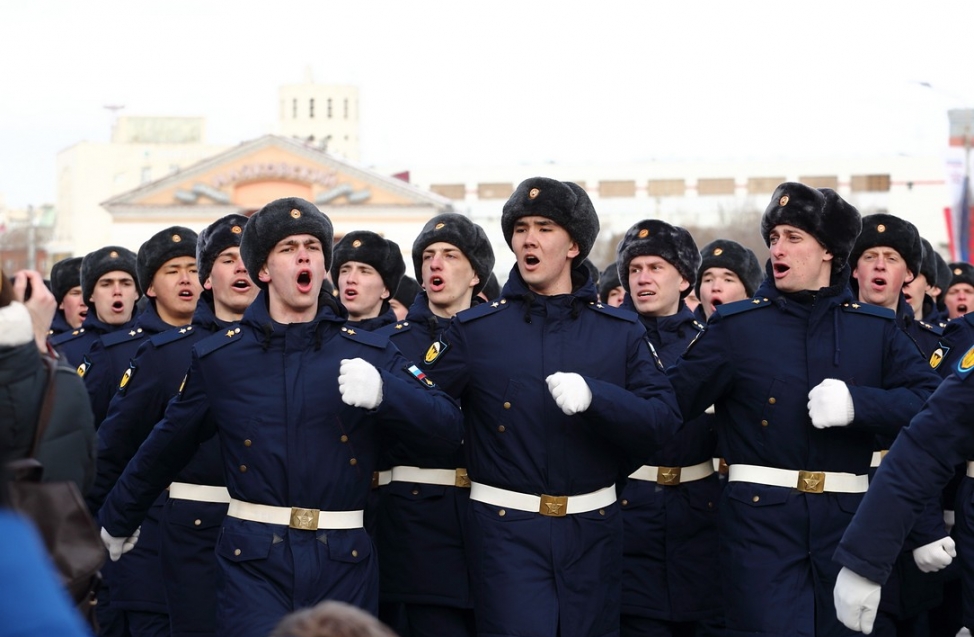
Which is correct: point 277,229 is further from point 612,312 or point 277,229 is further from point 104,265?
point 104,265

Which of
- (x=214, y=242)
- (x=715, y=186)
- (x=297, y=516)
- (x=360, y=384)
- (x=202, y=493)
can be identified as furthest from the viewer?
(x=715, y=186)

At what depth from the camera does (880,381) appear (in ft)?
23.6

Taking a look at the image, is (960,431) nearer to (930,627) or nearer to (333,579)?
(333,579)

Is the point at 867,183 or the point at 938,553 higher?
the point at 867,183

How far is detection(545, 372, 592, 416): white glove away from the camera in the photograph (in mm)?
6316

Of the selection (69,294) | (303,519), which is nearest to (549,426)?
(303,519)

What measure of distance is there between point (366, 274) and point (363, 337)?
3.58 m

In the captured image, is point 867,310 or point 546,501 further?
point 867,310

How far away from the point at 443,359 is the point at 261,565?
4.09 feet

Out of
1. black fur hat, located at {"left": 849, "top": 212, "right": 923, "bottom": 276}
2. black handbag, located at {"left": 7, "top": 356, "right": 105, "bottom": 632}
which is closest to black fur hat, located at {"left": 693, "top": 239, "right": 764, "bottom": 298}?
black fur hat, located at {"left": 849, "top": 212, "right": 923, "bottom": 276}

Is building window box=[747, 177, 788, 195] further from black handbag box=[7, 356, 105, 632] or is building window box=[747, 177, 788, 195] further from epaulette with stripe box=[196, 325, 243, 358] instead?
black handbag box=[7, 356, 105, 632]

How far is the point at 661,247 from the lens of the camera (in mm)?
8875

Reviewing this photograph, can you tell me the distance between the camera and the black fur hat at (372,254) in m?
10.2

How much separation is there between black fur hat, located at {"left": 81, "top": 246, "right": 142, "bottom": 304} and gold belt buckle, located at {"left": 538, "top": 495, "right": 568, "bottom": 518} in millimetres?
4469
